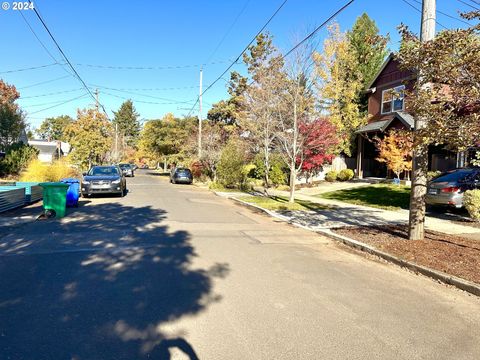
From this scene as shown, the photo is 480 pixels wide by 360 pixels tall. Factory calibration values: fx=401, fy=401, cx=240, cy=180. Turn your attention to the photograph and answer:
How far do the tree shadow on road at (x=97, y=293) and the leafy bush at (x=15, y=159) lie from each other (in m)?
20.5

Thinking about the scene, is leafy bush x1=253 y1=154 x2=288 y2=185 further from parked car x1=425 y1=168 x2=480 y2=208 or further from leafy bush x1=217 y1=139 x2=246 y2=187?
parked car x1=425 y1=168 x2=480 y2=208

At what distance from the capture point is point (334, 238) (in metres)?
9.95

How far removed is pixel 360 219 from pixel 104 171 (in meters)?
13.1

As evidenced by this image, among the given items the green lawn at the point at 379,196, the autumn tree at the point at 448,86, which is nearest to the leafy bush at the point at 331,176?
the green lawn at the point at 379,196

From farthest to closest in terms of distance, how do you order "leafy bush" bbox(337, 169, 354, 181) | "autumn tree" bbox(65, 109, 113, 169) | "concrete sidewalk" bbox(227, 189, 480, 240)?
"autumn tree" bbox(65, 109, 113, 169), "leafy bush" bbox(337, 169, 354, 181), "concrete sidewalk" bbox(227, 189, 480, 240)

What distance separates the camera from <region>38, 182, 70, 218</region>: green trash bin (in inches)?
463

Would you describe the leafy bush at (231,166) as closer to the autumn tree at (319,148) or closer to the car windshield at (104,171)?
the autumn tree at (319,148)

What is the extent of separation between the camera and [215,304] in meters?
A: 4.88

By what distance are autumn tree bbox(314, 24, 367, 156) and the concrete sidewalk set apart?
18077 mm

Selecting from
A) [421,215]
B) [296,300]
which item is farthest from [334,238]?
[296,300]

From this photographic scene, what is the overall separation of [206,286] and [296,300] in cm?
128

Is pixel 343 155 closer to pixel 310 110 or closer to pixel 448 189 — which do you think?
pixel 310 110

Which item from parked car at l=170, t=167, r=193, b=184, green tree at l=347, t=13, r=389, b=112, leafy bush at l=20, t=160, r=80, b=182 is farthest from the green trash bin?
green tree at l=347, t=13, r=389, b=112

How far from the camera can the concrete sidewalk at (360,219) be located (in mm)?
10828
